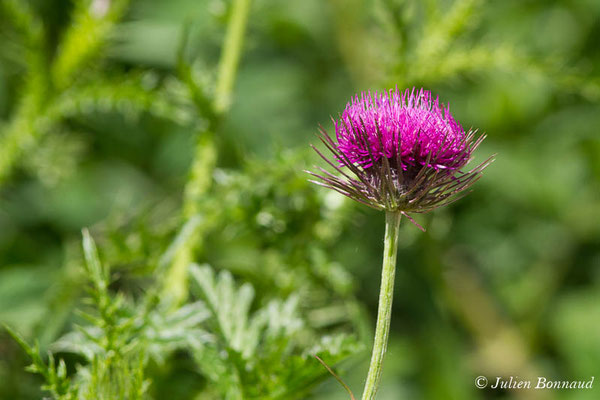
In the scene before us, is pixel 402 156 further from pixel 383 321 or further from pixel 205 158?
pixel 205 158

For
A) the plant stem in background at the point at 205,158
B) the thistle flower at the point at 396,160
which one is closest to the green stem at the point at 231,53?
the plant stem in background at the point at 205,158

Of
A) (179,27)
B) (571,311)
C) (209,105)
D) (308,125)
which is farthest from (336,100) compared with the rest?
(209,105)

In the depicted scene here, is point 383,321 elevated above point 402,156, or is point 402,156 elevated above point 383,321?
point 402,156

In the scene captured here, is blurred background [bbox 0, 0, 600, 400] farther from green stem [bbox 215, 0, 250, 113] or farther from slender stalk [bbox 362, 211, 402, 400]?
slender stalk [bbox 362, 211, 402, 400]

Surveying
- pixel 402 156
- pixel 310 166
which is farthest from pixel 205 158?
pixel 402 156

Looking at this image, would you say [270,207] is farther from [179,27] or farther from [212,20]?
[179,27]

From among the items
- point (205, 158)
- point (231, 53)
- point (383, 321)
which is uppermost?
point (231, 53)

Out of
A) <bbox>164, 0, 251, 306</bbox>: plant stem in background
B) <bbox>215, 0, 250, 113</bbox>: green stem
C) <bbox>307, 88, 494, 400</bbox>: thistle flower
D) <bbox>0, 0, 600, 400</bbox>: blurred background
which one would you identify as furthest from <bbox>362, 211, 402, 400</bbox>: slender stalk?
<bbox>215, 0, 250, 113</bbox>: green stem

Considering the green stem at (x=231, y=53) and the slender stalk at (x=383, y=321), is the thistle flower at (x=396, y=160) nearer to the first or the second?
the slender stalk at (x=383, y=321)

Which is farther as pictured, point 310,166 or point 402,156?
point 310,166
